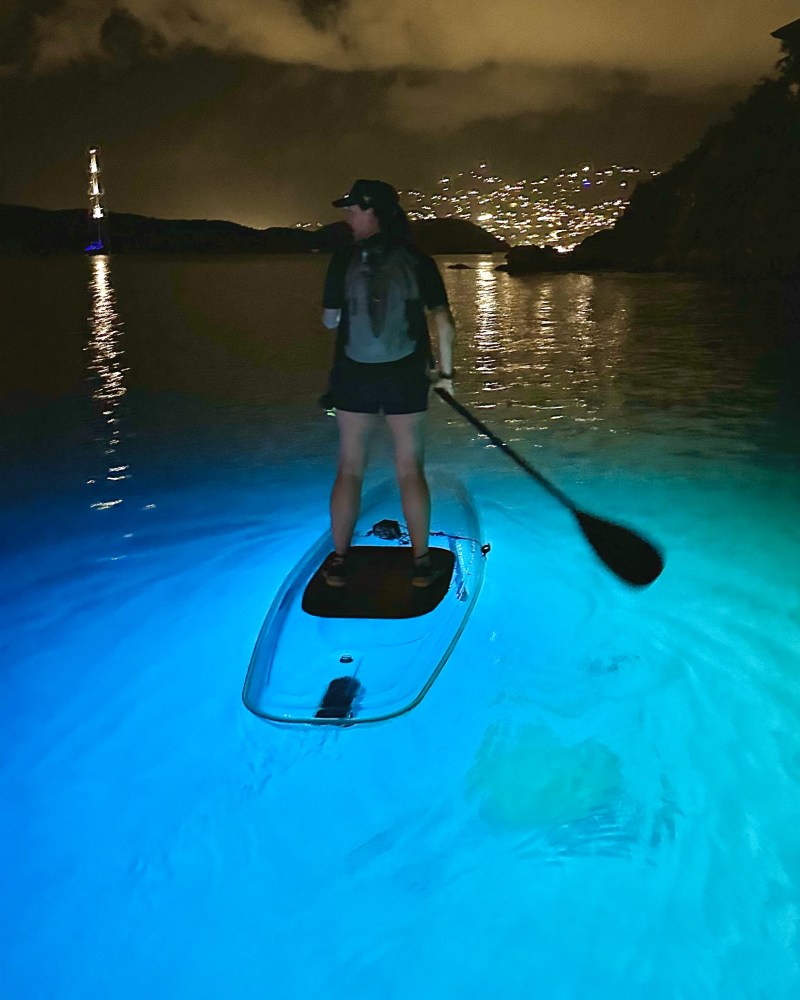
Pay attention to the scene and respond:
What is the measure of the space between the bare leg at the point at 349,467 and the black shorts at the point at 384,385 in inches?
3.7

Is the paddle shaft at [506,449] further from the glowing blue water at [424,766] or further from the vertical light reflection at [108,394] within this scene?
the vertical light reflection at [108,394]

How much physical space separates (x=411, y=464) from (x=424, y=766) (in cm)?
167

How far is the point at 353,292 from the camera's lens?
4109mm

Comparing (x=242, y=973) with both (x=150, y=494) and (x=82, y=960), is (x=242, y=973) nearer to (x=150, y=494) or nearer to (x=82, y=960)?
(x=82, y=960)

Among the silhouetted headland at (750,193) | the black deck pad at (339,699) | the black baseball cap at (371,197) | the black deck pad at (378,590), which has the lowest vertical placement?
the black deck pad at (339,699)

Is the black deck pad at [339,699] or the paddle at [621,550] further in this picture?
the paddle at [621,550]

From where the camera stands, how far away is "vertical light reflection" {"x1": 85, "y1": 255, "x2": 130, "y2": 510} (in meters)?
7.80

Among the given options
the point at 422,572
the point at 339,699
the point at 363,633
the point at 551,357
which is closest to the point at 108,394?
the point at 551,357

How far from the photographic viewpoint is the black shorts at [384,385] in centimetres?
420

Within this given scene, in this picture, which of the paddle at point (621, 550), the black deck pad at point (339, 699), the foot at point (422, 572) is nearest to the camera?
the black deck pad at point (339, 699)

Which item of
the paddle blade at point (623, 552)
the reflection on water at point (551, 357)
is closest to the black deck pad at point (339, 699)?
the paddle blade at point (623, 552)

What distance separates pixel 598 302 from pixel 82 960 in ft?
113

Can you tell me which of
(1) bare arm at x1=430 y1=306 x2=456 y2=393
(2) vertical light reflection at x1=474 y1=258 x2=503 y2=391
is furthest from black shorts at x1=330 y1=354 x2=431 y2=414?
(2) vertical light reflection at x1=474 y1=258 x2=503 y2=391

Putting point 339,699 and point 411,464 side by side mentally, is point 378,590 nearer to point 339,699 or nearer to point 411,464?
point 411,464
